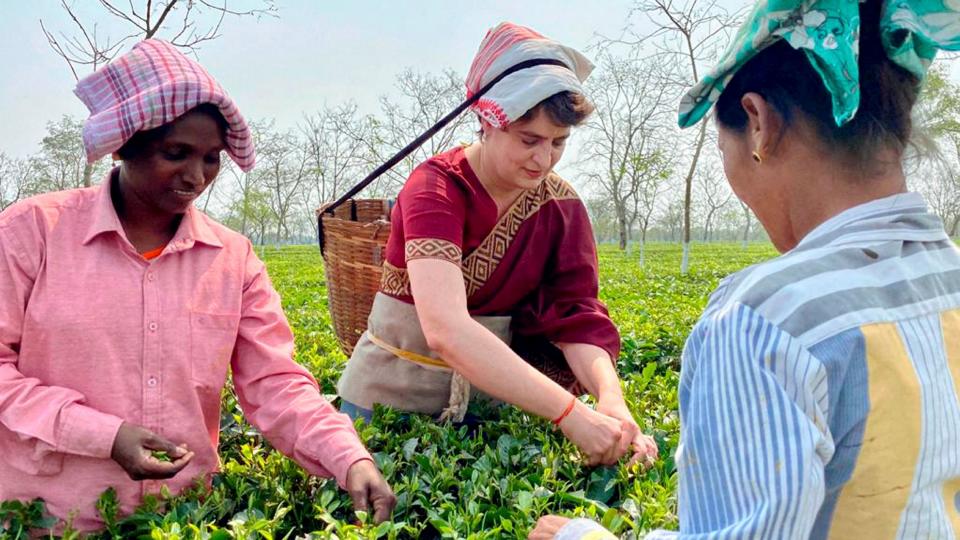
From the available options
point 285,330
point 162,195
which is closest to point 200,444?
point 285,330

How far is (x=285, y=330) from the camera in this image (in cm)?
191

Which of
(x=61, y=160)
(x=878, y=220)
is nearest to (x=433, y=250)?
(x=878, y=220)

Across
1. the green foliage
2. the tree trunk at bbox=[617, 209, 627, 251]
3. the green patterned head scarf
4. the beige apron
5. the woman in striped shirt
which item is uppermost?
the tree trunk at bbox=[617, 209, 627, 251]

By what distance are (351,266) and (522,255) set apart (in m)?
0.63

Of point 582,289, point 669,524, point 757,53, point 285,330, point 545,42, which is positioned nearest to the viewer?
point 757,53

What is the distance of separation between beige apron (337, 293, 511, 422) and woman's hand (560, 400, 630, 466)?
487 mm

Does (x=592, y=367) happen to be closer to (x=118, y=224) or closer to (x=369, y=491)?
(x=369, y=491)

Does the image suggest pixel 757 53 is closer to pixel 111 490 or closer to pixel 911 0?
pixel 911 0

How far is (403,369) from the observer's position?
7.47ft

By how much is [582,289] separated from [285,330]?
885mm

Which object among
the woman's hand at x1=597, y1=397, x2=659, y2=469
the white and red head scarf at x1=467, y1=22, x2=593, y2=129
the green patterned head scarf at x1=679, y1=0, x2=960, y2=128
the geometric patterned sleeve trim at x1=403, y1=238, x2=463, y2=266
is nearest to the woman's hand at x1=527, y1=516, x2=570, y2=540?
the woman's hand at x1=597, y1=397, x2=659, y2=469

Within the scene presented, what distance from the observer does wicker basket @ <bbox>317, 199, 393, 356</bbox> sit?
96.3 inches

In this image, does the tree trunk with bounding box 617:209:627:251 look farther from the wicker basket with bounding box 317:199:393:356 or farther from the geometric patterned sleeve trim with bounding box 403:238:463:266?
the geometric patterned sleeve trim with bounding box 403:238:463:266

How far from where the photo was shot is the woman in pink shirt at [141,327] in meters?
1.55
